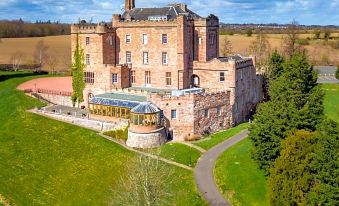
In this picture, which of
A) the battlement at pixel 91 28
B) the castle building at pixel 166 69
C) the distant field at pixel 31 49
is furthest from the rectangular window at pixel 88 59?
the distant field at pixel 31 49

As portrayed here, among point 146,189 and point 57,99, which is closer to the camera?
point 146,189

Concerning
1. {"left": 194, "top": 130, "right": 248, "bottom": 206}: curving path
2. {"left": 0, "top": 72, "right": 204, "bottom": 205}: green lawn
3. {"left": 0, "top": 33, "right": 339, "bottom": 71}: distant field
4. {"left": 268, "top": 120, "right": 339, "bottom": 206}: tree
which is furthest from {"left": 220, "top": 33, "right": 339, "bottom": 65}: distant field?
{"left": 268, "top": 120, "right": 339, "bottom": 206}: tree

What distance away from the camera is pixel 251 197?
116 ft

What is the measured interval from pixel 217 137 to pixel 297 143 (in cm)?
1608

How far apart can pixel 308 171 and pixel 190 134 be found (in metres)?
18.0

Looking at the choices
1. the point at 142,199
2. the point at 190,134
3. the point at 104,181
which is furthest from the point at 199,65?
the point at 142,199

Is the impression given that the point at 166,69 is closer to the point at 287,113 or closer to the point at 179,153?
the point at 179,153

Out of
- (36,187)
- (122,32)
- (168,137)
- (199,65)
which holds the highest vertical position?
(122,32)

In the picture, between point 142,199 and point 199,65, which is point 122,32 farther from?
point 142,199

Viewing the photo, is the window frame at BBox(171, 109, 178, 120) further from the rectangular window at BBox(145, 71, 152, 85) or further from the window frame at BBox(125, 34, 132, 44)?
the window frame at BBox(125, 34, 132, 44)

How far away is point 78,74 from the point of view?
193 ft

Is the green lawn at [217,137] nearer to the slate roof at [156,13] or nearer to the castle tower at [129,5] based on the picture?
the slate roof at [156,13]

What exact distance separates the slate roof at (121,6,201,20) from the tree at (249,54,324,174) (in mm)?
20145

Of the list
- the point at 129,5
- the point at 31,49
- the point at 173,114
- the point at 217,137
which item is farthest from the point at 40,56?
the point at 217,137
